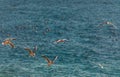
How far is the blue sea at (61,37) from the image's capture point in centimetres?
5806

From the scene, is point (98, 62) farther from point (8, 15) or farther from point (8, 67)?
point (8, 15)

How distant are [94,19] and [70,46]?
29.3 m

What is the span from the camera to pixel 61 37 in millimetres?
78562

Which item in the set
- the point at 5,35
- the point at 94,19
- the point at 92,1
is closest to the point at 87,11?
the point at 94,19

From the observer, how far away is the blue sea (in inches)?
2286

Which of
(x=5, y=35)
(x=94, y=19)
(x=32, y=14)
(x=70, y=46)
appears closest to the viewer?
(x=70, y=46)

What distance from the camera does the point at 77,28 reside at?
283ft

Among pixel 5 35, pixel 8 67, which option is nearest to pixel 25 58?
pixel 8 67

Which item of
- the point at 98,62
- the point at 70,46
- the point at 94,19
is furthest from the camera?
the point at 94,19

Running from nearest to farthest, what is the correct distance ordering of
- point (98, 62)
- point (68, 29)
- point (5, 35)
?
1. point (98, 62)
2. point (5, 35)
3. point (68, 29)

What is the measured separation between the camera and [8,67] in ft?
193

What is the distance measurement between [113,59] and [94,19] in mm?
36151

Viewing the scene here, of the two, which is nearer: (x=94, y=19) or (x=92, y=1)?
(x=94, y=19)

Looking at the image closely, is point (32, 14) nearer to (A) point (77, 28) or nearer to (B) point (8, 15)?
(B) point (8, 15)
